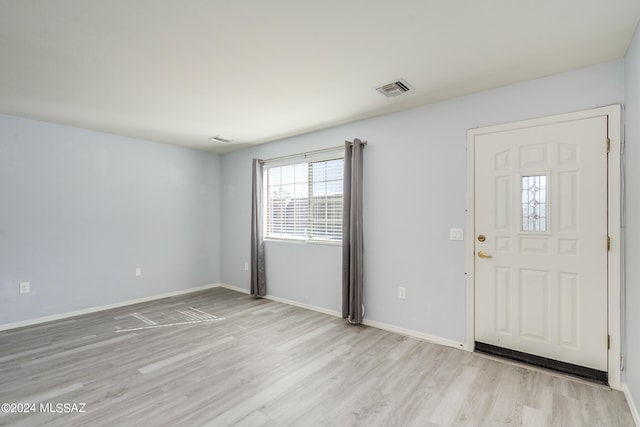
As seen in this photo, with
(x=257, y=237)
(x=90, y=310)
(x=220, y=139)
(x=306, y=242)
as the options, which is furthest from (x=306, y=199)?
(x=90, y=310)

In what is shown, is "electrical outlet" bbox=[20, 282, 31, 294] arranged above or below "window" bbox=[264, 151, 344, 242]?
below

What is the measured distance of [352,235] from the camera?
3572mm

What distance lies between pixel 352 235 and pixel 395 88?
5.47 ft

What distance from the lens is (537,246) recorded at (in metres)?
2.56

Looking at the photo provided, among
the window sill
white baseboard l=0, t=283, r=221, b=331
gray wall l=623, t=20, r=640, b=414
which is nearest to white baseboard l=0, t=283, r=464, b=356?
white baseboard l=0, t=283, r=221, b=331

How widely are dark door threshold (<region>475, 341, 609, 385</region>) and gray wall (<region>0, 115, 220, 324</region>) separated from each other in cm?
450

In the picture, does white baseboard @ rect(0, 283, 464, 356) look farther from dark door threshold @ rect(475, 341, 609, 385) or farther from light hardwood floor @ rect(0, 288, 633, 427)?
dark door threshold @ rect(475, 341, 609, 385)

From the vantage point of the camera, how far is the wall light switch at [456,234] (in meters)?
2.93

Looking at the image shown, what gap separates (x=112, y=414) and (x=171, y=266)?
3.19 meters

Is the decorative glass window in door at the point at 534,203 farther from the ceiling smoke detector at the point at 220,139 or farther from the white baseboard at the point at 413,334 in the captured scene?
the ceiling smoke detector at the point at 220,139

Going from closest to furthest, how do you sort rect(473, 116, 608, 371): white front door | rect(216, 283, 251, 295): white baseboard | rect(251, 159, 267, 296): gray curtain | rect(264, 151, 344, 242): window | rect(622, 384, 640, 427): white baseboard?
1. rect(622, 384, 640, 427): white baseboard
2. rect(473, 116, 608, 371): white front door
3. rect(264, 151, 344, 242): window
4. rect(251, 159, 267, 296): gray curtain
5. rect(216, 283, 251, 295): white baseboard

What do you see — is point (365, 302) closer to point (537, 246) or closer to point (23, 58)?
point (537, 246)

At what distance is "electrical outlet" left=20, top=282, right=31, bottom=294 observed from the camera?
3545 mm

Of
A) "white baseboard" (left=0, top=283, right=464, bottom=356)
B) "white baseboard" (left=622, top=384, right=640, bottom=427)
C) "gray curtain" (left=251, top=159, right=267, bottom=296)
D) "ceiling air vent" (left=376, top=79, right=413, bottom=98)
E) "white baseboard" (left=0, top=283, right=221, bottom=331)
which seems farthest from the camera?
"gray curtain" (left=251, top=159, right=267, bottom=296)
